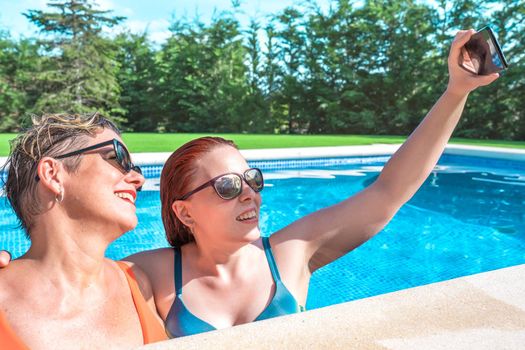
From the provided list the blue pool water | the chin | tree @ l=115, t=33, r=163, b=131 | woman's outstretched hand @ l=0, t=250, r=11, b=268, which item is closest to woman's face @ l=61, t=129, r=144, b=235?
woman's outstretched hand @ l=0, t=250, r=11, b=268

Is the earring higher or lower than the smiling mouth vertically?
higher

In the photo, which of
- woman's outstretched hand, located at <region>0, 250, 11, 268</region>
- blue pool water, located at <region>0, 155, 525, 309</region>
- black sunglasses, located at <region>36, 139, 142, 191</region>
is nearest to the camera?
woman's outstretched hand, located at <region>0, 250, 11, 268</region>

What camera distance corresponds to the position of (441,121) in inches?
56.5

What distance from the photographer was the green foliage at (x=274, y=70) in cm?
1836

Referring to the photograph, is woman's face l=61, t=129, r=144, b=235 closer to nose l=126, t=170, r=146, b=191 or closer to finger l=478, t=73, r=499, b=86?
nose l=126, t=170, r=146, b=191

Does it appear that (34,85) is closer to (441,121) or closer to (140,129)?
(140,129)

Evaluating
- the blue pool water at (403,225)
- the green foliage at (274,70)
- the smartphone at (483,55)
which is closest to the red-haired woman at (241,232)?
the smartphone at (483,55)

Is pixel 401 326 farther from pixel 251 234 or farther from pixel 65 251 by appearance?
pixel 65 251

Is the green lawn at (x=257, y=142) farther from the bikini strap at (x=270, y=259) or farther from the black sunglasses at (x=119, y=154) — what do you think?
the black sunglasses at (x=119, y=154)

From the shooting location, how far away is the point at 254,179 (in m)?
1.55

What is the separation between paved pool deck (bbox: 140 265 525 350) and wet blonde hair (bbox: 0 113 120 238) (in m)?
0.54

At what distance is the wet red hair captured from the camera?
1.54 m

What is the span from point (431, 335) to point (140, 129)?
23646 mm

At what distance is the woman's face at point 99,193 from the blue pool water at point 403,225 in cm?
261
